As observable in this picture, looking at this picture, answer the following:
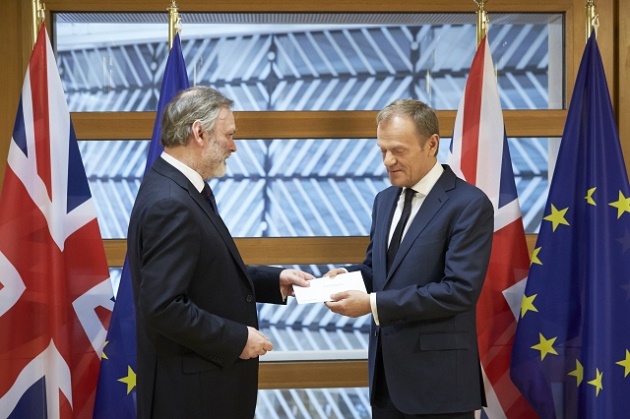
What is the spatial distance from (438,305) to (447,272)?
0.35ft

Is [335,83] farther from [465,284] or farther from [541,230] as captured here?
[465,284]

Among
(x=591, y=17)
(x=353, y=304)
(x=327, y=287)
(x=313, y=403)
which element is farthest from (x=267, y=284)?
(x=591, y=17)

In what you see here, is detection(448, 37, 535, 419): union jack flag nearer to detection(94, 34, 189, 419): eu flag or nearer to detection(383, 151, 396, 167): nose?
detection(383, 151, 396, 167): nose

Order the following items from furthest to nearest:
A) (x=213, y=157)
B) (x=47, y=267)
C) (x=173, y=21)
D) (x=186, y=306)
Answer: (x=173, y=21), (x=47, y=267), (x=213, y=157), (x=186, y=306)

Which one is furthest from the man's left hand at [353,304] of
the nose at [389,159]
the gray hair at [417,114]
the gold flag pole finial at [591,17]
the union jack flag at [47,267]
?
the gold flag pole finial at [591,17]

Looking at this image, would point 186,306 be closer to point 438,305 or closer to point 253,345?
point 253,345

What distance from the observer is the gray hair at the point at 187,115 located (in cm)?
224

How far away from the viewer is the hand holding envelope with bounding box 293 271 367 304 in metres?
2.50

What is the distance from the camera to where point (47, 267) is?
2783mm

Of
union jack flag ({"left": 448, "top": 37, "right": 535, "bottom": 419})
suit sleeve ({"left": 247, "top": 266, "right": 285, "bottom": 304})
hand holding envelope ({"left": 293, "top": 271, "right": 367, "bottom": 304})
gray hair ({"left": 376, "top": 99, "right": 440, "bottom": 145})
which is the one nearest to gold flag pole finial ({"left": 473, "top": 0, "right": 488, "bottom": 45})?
union jack flag ({"left": 448, "top": 37, "right": 535, "bottom": 419})

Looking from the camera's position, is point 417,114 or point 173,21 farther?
point 173,21

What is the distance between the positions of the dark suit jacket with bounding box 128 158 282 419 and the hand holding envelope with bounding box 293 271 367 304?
252 millimetres

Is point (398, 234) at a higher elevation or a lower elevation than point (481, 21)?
lower

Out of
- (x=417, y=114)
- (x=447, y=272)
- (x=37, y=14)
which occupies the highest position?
(x=37, y=14)
